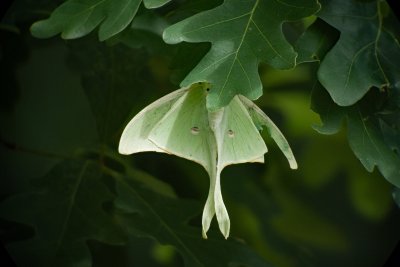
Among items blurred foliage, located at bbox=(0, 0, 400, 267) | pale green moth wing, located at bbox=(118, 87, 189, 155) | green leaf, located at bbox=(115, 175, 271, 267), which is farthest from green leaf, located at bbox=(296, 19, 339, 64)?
green leaf, located at bbox=(115, 175, 271, 267)

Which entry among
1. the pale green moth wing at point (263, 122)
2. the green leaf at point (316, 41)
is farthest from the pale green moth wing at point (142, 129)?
the green leaf at point (316, 41)

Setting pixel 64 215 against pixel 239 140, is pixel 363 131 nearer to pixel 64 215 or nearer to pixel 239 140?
pixel 239 140

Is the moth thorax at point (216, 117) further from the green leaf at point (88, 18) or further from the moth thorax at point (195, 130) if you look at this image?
the green leaf at point (88, 18)

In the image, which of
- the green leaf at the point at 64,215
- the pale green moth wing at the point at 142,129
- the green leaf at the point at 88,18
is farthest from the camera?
the green leaf at the point at 64,215

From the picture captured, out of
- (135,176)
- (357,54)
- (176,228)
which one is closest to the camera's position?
(357,54)

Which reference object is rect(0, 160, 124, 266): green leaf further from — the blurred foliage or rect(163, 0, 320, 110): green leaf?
rect(163, 0, 320, 110): green leaf

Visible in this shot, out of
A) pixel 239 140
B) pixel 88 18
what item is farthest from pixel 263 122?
pixel 88 18
